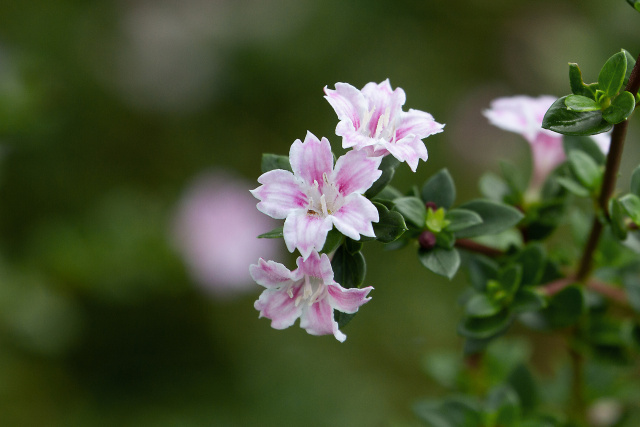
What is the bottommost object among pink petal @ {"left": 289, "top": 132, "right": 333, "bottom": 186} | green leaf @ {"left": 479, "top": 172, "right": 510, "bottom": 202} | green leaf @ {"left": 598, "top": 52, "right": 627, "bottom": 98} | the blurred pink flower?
pink petal @ {"left": 289, "top": 132, "right": 333, "bottom": 186}

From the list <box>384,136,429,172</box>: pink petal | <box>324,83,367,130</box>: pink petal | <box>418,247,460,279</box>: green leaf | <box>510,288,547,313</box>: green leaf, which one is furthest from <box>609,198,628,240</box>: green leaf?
<box>324,83,367,130</box>: pink petal

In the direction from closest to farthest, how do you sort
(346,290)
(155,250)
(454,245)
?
(346,290), (454,245), (155,250)

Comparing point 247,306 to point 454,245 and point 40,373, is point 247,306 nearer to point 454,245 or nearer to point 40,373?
point 40,373

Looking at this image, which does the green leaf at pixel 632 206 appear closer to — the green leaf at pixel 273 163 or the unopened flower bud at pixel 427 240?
the unopened flower bud at pixel 427 240

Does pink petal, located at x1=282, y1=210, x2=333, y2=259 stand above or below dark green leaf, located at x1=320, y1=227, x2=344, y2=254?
below

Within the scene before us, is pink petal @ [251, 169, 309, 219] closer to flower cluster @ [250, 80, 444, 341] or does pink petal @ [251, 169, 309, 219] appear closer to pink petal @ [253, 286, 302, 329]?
flower cluster @ [250, 80, 444, 341]

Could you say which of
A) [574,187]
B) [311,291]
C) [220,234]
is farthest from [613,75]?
[220,234]

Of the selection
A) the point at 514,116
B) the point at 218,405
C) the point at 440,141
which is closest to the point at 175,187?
the point at 218,405
